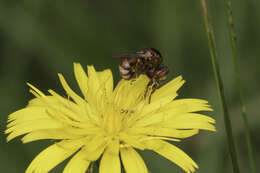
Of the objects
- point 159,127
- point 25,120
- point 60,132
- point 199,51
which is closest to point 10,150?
point 25,120

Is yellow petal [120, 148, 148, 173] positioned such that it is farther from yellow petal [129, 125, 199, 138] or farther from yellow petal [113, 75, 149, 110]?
yellow petal [113, 75, 149, 110]

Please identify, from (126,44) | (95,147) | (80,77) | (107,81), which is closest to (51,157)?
(95,147)

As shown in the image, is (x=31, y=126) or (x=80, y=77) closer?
(x=31, y=126)

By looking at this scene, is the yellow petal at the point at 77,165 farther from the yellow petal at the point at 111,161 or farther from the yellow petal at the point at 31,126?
the yellow petal at the point at 31,126

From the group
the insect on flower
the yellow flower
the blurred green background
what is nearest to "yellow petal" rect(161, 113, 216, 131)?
the yellow flower

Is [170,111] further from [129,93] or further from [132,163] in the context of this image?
[129,93]

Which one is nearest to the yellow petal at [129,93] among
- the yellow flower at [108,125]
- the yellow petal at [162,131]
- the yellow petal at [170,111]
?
the yellow flower at [108,125]
